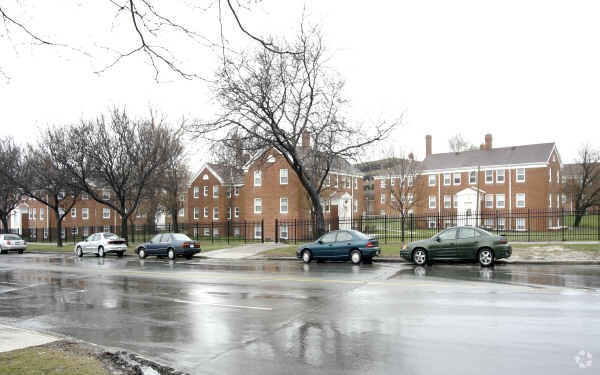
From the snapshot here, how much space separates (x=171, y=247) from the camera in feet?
88.1

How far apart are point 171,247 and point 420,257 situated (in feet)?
46.5

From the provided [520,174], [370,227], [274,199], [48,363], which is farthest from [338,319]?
[520,174]

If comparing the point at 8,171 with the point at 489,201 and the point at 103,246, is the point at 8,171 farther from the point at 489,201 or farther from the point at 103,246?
the point at 489,201

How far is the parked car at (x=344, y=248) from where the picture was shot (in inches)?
813

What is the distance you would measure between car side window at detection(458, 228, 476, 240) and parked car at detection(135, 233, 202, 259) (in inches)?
580

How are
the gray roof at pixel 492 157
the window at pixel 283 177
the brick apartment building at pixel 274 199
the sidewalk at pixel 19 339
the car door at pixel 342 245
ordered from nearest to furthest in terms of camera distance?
the sidewalk at pixel 19 339 < the car door at pixel 342 245 < the brick apartment building at pixel 274 199 < the window at pixel 283 177 < the gray roof at pixel 492 157

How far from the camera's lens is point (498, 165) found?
5516 centimetres

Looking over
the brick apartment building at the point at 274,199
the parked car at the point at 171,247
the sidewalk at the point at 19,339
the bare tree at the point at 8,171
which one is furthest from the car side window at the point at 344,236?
the bare tree at the point at 8,171

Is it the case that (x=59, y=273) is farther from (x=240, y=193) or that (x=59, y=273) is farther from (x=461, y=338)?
(x=240, y=193)

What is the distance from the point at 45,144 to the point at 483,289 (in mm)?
37320

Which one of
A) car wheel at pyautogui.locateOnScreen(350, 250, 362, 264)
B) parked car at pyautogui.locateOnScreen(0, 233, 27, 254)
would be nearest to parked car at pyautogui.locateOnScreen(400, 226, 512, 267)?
car wheel at pyautogui.locateOnScreen(350, 250, 362, 264)

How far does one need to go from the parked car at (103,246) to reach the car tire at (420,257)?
19532mm

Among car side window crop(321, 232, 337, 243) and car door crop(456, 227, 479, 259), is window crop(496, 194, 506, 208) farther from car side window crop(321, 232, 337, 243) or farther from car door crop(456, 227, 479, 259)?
car door crop(456, 227, 479, 259)

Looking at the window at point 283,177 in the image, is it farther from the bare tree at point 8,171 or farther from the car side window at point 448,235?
the car side window at point 448,235
